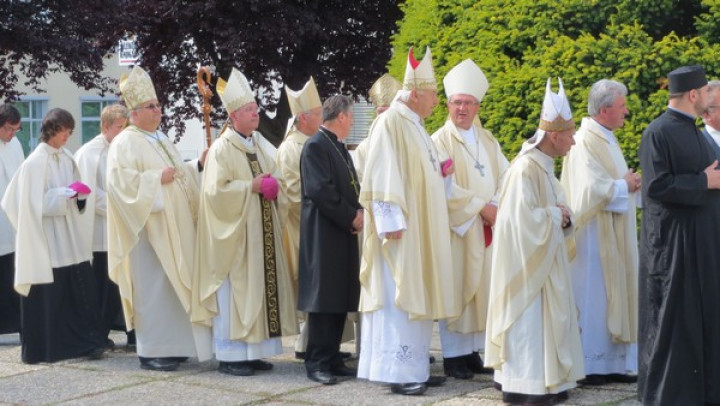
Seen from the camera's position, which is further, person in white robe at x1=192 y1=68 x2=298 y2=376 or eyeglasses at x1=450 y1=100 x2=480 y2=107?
person in white robe at x1=192 y1=68 x2=298 y2=376

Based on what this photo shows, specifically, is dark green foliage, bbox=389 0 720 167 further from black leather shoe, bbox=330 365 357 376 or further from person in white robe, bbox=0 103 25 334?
person in white robe, bbox=0 103 25 334

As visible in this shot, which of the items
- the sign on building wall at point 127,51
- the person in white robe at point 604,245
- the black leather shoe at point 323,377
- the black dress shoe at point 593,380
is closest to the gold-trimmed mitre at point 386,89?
the person in white robe at point 604,245

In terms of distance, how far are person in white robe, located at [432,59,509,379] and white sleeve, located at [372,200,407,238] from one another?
0.81 meters

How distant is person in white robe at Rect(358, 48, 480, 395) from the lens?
8000mm

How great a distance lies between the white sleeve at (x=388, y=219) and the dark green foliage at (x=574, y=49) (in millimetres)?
2011

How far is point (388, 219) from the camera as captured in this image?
26.2 feet

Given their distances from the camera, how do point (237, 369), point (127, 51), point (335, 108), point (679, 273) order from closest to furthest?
1. point (679, 273)
2. point (335, 108)
3. point (237, 369)
4. point (127, 51)

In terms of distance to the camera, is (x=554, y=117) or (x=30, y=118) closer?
(x=554, y=117)

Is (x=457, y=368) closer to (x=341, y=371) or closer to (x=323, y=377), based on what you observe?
(x=341, y=371)

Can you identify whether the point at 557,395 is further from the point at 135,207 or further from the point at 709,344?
the point at 135,207

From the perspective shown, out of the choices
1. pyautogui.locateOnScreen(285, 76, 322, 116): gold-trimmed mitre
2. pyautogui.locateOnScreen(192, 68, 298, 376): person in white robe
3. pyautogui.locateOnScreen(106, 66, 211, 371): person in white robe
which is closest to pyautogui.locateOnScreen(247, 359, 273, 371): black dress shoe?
pyautogui.locateOnScreen(192, 68, 298, 376): person in white robe

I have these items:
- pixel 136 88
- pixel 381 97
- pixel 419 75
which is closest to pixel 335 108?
pixel 419 75

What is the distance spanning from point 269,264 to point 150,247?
0.92m

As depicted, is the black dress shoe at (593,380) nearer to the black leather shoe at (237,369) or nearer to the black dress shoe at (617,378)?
the black dress shoe at (617,378)
